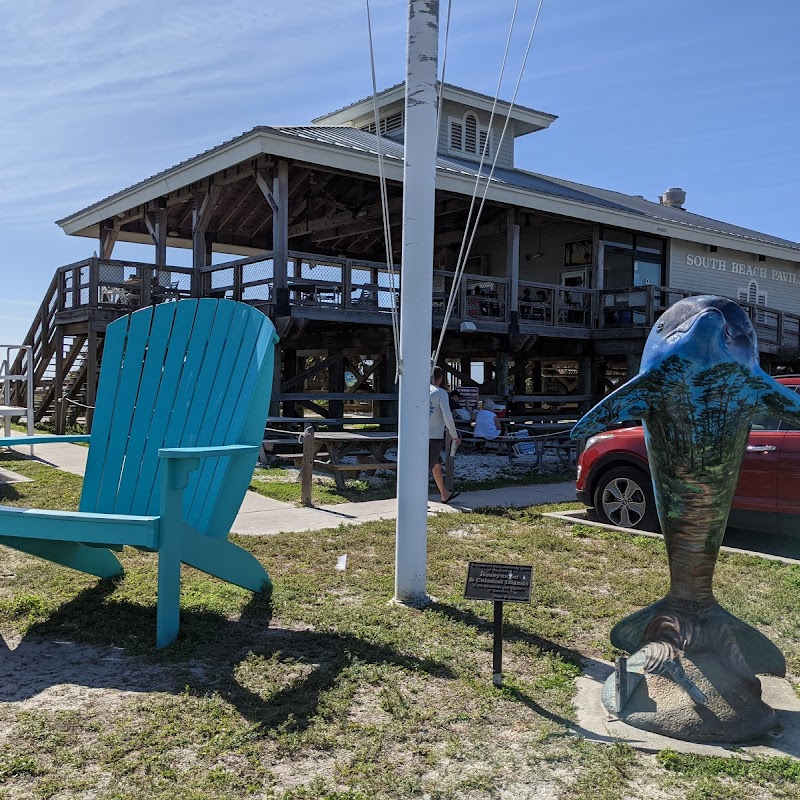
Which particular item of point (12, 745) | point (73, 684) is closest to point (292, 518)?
A: point (73, 684)

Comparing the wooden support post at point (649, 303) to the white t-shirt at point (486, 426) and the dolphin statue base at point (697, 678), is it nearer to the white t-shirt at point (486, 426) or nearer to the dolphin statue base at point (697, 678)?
the white t-shirt at point (486, 426)

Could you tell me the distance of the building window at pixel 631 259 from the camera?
749 inches

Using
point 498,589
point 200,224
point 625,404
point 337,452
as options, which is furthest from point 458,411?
point 625,404

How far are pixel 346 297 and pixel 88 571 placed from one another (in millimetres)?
8714

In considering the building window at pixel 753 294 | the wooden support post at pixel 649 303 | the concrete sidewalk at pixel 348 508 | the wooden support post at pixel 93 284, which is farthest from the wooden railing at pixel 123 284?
the building window at pixel 753 294

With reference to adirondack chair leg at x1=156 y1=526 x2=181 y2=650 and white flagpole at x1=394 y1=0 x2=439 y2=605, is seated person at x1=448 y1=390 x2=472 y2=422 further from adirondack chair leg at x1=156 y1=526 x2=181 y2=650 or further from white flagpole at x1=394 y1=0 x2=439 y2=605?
adirondack chair leg at x1=156 y1=526 x2=181 y2=650

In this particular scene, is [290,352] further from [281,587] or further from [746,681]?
[746,681]

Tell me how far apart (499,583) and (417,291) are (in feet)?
6.12

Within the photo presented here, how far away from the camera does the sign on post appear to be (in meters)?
3.40

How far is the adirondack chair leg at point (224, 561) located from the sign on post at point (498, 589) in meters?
1.38

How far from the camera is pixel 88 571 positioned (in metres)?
4.78

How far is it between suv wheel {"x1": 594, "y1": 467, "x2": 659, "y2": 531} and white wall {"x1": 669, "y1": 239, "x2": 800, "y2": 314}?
46.5ft

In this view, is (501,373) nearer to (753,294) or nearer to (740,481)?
(740,481)

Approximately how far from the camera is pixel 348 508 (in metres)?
7.92
